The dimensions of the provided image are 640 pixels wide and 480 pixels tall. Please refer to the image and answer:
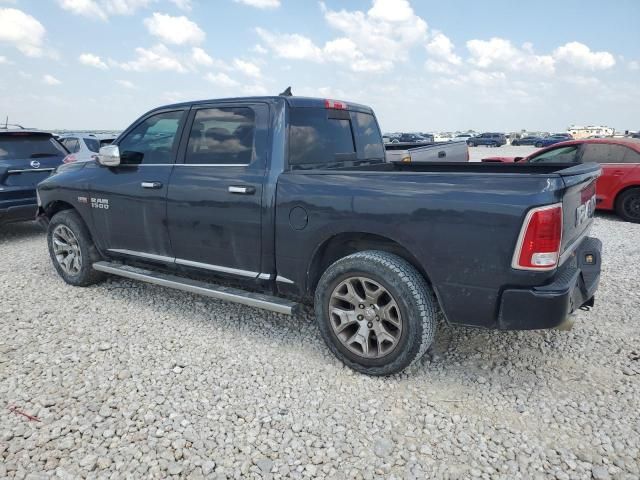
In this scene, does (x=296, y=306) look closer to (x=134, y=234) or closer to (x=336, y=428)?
(x=336, y=428)

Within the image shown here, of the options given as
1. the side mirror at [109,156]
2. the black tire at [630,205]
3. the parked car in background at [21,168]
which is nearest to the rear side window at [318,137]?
the side mirror at [109,156]

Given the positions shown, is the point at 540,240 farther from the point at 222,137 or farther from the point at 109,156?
the point at 109,156

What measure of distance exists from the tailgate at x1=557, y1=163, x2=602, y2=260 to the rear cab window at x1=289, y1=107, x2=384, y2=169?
173cm

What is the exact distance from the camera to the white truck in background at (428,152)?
7754 millimetres

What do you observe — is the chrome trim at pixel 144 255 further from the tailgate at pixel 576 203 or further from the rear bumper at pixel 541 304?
the tailgate at pixel 576 203

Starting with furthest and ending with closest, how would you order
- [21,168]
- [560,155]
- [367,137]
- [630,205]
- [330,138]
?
[560,155], [630,205], [21,168], [367,137], [330,138]

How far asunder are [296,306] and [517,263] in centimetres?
152

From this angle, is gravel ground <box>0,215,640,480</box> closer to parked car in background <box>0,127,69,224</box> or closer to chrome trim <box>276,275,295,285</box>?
chrome trim <box>276,275,295,285</box>

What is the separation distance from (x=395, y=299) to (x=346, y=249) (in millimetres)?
592

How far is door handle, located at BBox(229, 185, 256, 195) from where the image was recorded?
133 inches

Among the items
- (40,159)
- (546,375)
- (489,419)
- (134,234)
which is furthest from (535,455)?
(40,159)

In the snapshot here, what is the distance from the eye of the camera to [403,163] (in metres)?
4.38

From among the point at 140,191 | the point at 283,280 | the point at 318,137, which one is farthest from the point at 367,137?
the point at 140,191

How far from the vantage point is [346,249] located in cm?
330
